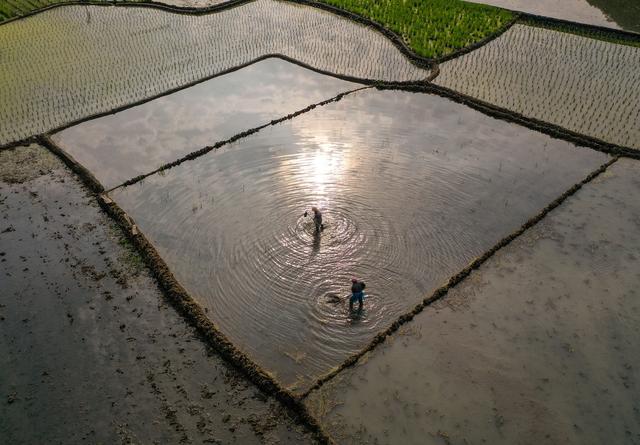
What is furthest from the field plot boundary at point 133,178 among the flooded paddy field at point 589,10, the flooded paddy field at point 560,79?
the flooded paddy field at point 589,10

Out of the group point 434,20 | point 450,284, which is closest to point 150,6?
point 434,20

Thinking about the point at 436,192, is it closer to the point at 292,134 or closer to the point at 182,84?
the point at 292,134

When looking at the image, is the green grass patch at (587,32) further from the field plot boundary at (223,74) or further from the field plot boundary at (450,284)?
the field plot boundary at (450,284)

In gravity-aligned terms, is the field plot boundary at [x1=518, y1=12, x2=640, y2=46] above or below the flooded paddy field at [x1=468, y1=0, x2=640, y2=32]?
below

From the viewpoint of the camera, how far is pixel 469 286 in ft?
27.9

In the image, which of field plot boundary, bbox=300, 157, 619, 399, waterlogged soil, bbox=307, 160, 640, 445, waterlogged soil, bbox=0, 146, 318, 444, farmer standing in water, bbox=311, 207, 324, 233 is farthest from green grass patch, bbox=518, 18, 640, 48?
waterlogged soil, bbox=0, 146, 318, 444

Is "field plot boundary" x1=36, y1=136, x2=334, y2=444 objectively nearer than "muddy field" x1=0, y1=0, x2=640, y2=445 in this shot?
Yes

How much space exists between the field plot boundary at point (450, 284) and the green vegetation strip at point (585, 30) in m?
7.09

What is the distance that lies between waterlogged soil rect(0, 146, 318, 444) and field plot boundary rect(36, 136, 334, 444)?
12 centimetres

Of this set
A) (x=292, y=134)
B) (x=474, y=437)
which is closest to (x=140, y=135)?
(x=292, y=134)

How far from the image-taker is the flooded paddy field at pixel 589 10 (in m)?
16.9

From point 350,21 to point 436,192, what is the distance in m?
9.33

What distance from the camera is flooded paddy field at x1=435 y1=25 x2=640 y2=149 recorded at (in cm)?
1223

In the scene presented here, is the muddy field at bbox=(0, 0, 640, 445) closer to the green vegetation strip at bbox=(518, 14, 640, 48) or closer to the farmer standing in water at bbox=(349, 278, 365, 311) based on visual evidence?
the farmer standing in water at bbox=(349, 278, 365, 311)
